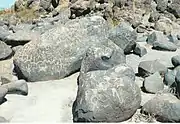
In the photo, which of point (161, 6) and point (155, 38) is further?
point (161, 6)

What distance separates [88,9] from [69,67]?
202 inches

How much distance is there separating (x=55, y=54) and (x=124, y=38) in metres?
1.57

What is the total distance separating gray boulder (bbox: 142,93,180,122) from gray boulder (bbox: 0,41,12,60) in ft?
10.6

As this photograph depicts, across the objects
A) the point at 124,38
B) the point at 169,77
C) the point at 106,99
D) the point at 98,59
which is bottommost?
the point at 124,38

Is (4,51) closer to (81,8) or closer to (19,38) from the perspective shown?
(19,38)

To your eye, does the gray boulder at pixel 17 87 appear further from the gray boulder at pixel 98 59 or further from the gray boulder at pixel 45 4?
the gray boulder at pixel 45 4

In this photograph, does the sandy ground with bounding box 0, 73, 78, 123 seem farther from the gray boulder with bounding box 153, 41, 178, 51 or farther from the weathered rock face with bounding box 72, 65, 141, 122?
the gray boulder with bounding box 153, 41, 178, 51

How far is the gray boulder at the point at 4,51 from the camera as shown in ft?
22.8

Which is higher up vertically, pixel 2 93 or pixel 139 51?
pixel 2 93

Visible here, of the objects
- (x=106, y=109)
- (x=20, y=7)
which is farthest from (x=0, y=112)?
(x=20, y=7)

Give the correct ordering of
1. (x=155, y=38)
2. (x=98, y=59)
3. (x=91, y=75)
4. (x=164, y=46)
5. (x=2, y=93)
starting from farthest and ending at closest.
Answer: (x=155, y=38) < (x=164, y=46) < (x=98, y=59) < (x=2, y=93) < (x=91, y=75)

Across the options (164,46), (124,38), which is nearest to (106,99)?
(124,38)

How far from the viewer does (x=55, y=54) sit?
5949 millimetres

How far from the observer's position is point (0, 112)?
4.78 metres
